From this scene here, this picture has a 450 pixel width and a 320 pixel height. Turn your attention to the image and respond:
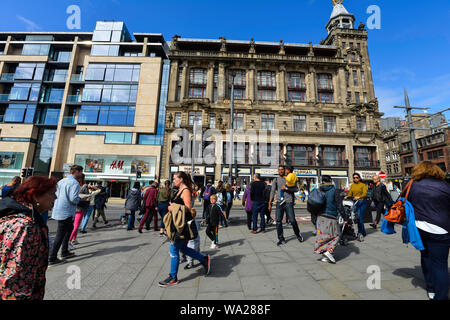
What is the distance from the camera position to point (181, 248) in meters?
3.12

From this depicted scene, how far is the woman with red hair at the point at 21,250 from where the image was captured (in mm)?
1343

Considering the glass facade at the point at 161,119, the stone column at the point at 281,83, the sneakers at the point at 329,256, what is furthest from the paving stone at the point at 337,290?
the stone column at the point at 281,83

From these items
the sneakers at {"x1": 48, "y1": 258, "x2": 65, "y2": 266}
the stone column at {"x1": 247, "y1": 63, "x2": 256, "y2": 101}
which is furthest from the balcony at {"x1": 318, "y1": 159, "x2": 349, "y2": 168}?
the sneakers at {"x1": 48, "y1": 258, "x2": 65, "y2": 266}

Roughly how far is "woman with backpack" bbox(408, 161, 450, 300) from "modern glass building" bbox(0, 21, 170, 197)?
1077 inches

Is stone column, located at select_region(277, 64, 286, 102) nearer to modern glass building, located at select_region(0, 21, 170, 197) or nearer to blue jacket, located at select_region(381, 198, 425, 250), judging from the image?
modern glass building, located at select_region(0, 21, 170, 197)

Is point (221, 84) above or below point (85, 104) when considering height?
above

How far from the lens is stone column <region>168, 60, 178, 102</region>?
2860 cm

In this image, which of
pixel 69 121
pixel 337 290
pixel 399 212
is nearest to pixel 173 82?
pixel 69 121

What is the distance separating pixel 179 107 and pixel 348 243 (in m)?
26.9

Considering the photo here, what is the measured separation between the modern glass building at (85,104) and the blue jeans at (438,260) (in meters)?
27.4

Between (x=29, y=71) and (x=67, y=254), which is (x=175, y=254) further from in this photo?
(x=29, y=71)

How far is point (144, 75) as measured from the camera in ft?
101

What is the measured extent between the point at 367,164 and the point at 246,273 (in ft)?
106
